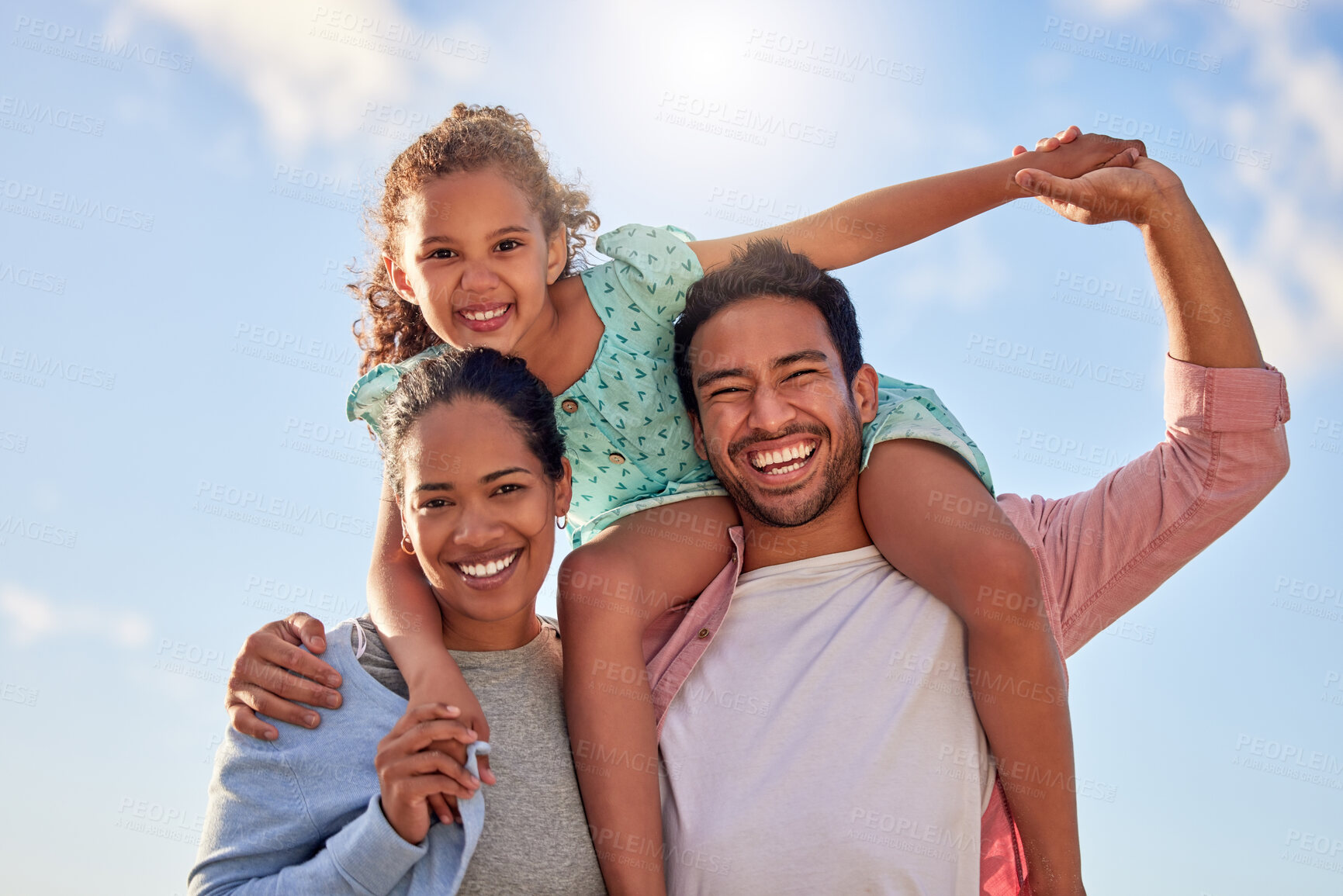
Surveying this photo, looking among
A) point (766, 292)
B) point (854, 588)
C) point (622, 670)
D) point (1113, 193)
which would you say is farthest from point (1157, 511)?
point (622, 670)

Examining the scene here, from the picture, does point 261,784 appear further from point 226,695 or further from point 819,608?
point 819,608

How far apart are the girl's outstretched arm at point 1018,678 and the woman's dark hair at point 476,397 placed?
1220 mm

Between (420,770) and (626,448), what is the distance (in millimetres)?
1600

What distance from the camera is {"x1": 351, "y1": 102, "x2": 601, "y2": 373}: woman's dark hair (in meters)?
3.74

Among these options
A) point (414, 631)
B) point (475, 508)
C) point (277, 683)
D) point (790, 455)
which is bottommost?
point (277, 683)

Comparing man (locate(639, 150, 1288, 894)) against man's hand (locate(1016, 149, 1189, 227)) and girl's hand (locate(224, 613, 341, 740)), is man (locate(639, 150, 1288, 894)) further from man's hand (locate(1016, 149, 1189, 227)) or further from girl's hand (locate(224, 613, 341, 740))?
girl's hand (locate(224, 613, 341, 740))

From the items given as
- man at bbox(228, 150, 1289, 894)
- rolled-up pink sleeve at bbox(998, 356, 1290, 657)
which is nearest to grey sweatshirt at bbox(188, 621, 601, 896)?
man at bbox(228, 150, 1289, 894)

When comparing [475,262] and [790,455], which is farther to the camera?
[475,262]

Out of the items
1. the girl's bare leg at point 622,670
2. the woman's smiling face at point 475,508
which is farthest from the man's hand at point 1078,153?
the woman's smiling face at point 475,508

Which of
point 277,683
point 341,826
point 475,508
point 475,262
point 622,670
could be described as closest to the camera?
point 341,826

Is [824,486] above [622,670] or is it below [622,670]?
above

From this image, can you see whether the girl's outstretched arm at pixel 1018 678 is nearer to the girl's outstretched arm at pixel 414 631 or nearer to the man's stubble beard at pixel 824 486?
the man's stubble beard at pixel 824 486

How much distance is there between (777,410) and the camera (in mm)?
3504

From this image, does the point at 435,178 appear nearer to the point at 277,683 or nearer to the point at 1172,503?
the point at 277,683
